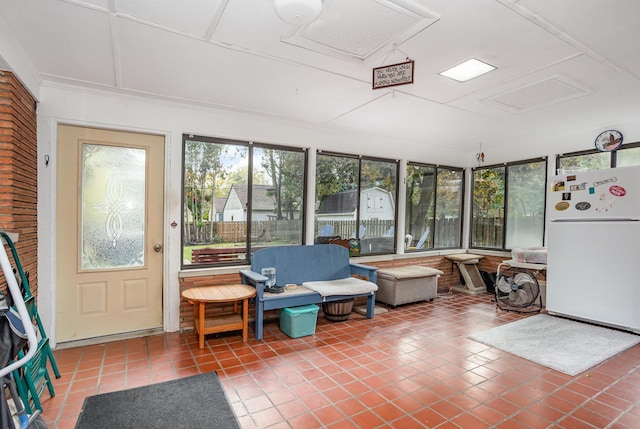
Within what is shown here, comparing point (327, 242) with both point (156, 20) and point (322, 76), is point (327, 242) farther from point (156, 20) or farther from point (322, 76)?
point (156, 20)

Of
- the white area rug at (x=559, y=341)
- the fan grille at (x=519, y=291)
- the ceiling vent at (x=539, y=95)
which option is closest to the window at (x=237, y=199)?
the ceiling vent at (x=539, y=95)

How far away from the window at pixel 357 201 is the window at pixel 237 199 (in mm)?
389

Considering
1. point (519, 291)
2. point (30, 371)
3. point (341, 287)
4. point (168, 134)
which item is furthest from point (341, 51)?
point (519, 291)

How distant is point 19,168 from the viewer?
2.77 meters

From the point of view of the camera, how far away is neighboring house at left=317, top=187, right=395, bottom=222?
16.8ft

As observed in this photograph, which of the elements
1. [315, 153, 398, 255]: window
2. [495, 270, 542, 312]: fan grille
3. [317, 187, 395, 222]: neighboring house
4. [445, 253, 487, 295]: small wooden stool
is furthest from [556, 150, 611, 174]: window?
[317, 187, 395, 222]: neighboring house

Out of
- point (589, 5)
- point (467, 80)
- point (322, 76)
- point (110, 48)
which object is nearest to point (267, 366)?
point (322, 76)

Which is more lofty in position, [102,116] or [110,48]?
[110,48]

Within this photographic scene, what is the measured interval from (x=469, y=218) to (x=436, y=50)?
16.0ft

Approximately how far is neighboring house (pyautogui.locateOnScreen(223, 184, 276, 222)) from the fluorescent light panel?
2584mm

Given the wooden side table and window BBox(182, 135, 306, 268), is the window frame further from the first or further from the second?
the wooden side table

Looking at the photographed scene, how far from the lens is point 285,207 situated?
472 cm

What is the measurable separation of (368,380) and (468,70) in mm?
2879

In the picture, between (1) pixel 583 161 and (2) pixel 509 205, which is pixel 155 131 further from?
(1) pixel 583 161
